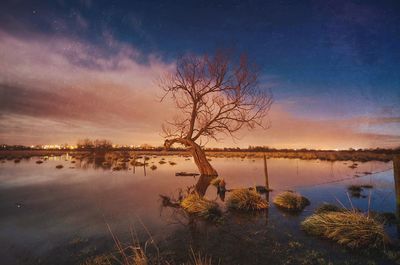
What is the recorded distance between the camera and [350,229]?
23.4 feet

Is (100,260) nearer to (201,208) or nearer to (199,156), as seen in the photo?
(201,208)

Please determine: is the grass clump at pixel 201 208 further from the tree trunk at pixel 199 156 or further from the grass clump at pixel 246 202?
the tree trunk at pixel 199 156

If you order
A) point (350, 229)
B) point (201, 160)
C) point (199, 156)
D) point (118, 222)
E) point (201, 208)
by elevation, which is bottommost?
point (118, 222)

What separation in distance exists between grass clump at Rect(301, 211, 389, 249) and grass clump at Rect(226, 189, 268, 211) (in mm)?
3179

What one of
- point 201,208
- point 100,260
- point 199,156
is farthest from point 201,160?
point 100,260

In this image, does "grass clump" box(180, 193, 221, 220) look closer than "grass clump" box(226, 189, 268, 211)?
Yes

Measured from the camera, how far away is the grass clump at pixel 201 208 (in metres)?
9.91

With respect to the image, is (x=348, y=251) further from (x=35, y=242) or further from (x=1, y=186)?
(x=1, y=186)

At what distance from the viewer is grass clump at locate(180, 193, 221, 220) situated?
991 centimetres

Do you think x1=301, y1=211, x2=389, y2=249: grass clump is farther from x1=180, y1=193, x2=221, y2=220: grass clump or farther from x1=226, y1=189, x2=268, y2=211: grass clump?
x1=180, y1=193, x2=221, y2=220: grass clump

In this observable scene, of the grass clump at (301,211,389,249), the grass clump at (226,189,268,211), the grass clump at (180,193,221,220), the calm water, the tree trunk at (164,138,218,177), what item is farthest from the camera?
the tree trunk at (164,138,218,177)

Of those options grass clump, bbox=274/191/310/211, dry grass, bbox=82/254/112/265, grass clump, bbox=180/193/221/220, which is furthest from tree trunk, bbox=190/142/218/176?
dry grass, bbox=82/254/112/265

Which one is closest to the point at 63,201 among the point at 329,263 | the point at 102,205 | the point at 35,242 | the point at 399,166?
the point at 102,205

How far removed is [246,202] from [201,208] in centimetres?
226
